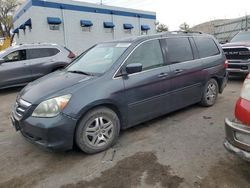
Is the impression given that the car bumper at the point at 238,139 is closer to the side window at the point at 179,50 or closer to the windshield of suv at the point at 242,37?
the side window at the point at 179,50

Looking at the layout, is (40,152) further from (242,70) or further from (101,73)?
(242,70)

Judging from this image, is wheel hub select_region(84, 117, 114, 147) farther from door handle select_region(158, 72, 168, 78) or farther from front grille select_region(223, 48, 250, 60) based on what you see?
front grille select_region(223, 48, 250, 60)

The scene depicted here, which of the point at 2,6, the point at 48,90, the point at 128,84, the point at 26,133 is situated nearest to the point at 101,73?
the point at 128,84

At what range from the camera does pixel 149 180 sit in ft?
9.79

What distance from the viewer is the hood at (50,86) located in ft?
11.6

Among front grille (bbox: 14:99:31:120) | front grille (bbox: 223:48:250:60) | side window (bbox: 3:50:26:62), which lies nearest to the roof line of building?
side window (bbox: 3:50:26:62)

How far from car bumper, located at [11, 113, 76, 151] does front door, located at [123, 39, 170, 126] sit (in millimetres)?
1059

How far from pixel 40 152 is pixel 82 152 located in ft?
2.18

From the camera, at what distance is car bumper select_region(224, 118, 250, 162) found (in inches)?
102

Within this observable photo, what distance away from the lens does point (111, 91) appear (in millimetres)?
3762

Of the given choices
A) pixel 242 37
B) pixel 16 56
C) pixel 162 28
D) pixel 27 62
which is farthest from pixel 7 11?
pixel 242 37

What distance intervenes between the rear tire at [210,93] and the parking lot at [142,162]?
2.90ft

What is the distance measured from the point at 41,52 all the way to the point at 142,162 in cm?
717

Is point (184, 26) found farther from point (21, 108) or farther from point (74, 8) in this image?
point (21, 108)
